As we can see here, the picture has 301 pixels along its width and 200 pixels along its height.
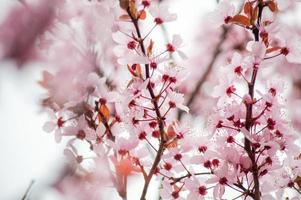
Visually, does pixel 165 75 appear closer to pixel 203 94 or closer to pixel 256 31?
pixel 256 31

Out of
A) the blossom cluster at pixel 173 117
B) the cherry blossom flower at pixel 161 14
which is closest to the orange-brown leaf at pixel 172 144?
the blossom cluster at pixel 173 117

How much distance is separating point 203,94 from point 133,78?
4208mm

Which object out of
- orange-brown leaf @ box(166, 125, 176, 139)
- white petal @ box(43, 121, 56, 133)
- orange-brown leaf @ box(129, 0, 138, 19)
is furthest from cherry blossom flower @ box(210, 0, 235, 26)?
white petal @ box(43, 121, 56, 133)

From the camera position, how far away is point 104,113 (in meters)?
1.68

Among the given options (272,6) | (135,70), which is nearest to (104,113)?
(135,70)

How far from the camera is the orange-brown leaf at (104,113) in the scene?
165 centimetres

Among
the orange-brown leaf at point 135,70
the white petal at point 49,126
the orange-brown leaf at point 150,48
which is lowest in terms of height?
the white petal at point 49,126

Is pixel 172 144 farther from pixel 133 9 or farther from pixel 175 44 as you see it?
pixel 133 9

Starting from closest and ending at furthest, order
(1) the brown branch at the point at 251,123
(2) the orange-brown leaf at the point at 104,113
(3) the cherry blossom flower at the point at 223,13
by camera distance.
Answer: (1) the brown branch at the point at 251,123
(3) the cherry blossom flower at the point at 223,13
(2) the orange-brown leaf at the point at 104,113

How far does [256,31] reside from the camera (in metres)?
1.47

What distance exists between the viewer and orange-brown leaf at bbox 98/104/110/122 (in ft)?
5.42

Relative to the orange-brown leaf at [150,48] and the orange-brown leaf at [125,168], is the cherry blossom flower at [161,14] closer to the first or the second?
the orange-brown leaf at [150,48]

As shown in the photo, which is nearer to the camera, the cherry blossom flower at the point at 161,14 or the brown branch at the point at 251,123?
the brown branch at the point at 251,123

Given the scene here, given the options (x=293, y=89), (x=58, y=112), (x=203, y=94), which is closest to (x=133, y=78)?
(x=58, y=112)
